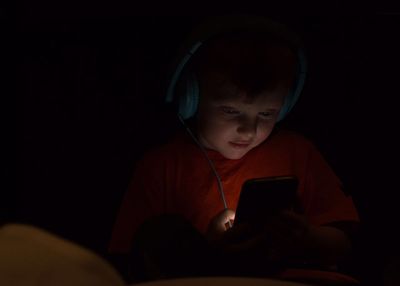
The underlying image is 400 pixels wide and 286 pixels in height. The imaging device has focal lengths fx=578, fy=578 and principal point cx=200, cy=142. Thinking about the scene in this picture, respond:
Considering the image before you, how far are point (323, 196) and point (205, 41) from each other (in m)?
0.46

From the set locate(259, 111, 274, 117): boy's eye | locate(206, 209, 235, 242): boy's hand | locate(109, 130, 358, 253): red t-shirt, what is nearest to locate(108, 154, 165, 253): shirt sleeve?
locate(109, 130, 358, 253): red t-shirt

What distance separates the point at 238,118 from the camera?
1.27 meters

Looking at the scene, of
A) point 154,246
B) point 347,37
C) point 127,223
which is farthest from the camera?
point 347,37

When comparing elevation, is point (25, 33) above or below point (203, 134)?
above

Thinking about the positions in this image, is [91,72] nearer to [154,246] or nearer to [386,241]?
[154,246]

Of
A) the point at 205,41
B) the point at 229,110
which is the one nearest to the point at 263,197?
the point at 229,110

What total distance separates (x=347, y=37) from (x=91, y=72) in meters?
0.64

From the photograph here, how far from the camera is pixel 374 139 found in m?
1.49

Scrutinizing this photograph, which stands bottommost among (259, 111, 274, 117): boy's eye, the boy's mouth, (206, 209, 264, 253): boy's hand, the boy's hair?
(206, 209, 264, 253): boy's hand

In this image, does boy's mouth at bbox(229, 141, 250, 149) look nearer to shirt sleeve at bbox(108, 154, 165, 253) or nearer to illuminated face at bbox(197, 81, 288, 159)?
illuminated face at bbox(197, 81, 288, 159)

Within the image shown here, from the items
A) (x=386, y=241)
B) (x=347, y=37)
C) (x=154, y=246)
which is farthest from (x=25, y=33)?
(x=386, y=241)

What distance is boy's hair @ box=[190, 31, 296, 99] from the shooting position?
1.21 m

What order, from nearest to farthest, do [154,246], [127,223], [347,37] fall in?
[154,246] < [127,223] < [347,37]

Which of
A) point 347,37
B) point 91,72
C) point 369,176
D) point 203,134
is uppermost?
point 347,37
